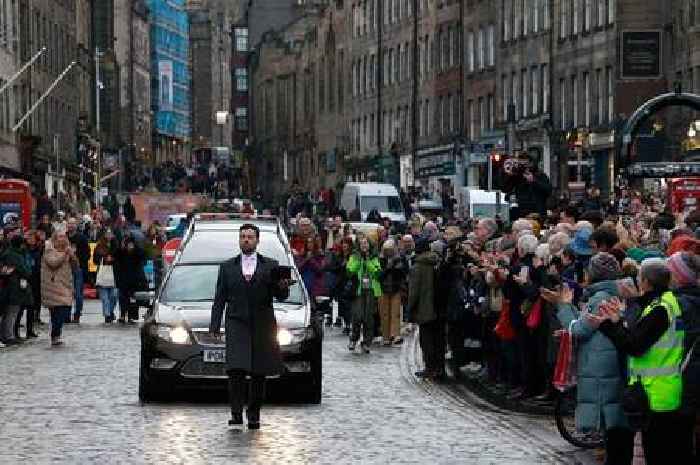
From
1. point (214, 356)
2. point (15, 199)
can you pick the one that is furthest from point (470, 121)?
point (214, 356)

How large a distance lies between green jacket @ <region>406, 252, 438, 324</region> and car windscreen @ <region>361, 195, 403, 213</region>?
49715mm

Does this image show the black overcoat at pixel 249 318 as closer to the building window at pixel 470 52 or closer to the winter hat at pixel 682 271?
the winter hat at pixel 682 271

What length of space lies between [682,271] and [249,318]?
7.02m

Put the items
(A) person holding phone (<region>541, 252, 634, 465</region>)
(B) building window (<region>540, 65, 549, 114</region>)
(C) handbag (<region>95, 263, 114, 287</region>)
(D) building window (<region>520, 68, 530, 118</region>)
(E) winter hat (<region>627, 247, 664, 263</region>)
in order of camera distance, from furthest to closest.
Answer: (D) building window (<region>520, 68, 530, 118</region>) → (B) building window (<region>540, 65, 549, 114</region>) → (C) handbag (<region>95, 263, 114, 287</region>) → (E) winter hat (<region>627, 247, 664, 263</region>) → (A) person holding phone (<region>541, 252, 634, 465</region>)

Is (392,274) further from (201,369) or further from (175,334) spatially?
(201,369)

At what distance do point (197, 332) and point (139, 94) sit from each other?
146 m

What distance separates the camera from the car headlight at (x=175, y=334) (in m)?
23.9

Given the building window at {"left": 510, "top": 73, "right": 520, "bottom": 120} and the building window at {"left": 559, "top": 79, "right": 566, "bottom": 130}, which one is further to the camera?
the building window at {"left": 510, "top": 73, "right": 520, "bottom": 120}

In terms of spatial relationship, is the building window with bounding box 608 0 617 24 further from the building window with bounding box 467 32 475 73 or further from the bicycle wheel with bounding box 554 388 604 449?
the bicycle wheel with bounding box 554 388 604 449

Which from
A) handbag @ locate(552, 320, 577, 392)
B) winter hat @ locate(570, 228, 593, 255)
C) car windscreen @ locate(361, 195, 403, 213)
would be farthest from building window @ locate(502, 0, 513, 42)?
handbag @ locate(552, 320, 577, 392)

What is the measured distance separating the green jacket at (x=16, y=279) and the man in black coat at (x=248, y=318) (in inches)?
539

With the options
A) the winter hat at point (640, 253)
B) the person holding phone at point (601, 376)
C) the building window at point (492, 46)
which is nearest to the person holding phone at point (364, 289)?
the winter hat at point (640, 253)

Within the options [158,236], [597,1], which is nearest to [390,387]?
[158,236]

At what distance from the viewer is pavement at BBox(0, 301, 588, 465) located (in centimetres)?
1898
